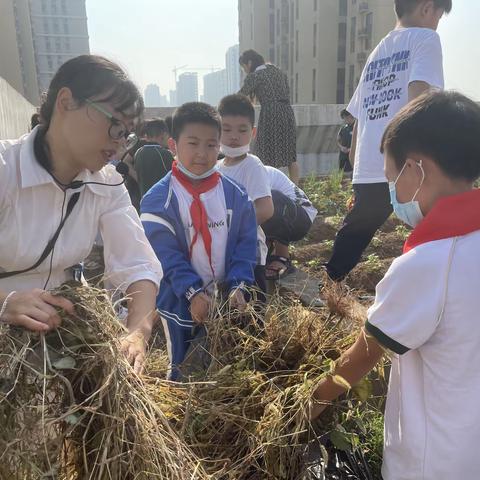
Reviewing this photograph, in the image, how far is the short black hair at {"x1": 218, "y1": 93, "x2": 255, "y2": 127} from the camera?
9.48ft

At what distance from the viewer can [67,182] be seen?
5.08 feet

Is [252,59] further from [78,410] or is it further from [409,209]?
[78,410]

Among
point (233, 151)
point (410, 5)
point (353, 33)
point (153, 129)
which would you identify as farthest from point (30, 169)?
point (353, 33)

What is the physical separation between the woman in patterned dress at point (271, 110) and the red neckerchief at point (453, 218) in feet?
13.7

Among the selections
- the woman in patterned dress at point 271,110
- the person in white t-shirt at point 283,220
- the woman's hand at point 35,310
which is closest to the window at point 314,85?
the woman in patterned dress at point 271,110

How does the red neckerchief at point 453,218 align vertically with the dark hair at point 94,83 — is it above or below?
below

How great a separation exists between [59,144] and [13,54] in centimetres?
1124

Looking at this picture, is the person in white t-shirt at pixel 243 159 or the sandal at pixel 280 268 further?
the sandal at pixel 280 268

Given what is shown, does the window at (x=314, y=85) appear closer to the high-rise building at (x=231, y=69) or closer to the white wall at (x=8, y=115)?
the high-rise building at (x=231, y=69)

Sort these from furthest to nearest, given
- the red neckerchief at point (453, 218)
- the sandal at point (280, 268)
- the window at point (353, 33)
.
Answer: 1. the window at point (353, 33)
2. the sandal at point (280, 268)
3. the red neckerchief at point (453, 218)

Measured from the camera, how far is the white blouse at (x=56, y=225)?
145 cm

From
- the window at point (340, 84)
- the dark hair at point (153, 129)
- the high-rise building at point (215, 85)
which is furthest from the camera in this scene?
the high-rise building at point (215, 85)

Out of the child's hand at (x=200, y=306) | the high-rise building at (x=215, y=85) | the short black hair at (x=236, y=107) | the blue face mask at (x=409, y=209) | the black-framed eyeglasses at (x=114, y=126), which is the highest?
the black-framed eyeglasses at (x=114, y=126)

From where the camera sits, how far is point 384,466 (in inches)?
52.1
